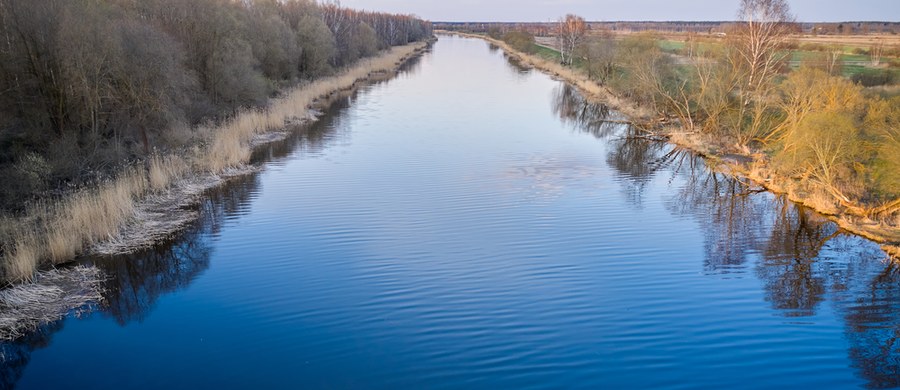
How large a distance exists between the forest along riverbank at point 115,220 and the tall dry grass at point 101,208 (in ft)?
0.06

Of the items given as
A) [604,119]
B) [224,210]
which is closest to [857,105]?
[604,119]

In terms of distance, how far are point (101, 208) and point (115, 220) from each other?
0.38 m

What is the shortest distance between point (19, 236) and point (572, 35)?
51.3 metres

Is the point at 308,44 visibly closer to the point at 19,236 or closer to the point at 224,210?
the point at 224,210

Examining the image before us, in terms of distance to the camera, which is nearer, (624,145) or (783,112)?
(783,112)

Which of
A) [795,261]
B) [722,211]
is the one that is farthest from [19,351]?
[722,211]

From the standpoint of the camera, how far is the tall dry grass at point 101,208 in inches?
402

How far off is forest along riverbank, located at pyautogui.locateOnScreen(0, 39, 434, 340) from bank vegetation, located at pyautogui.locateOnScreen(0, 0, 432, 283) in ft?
0.14

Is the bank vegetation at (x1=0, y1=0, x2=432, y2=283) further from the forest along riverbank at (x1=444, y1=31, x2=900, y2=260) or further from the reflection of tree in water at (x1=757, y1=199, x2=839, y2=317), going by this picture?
the forest along riverbank at (x1=444, y1=31, x2=900, y2=260)

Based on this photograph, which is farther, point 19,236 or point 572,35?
point 572,35

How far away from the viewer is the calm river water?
796 centimetres

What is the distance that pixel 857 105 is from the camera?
1730 cm

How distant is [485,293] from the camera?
1006cm

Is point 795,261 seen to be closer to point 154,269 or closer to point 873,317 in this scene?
point 873,317
